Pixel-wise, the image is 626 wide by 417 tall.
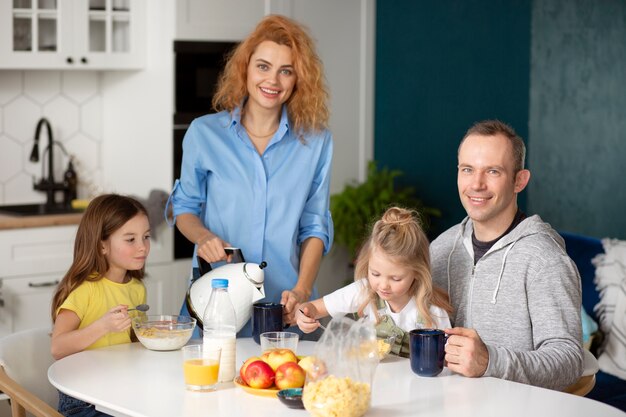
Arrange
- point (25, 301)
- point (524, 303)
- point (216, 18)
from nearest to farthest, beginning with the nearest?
point (524, 303) < point (25, 301) < point (216, 18)

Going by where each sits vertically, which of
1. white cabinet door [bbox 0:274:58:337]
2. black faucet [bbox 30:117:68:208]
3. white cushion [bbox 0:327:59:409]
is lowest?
white cabinet door [bbox 0:274:58:337]

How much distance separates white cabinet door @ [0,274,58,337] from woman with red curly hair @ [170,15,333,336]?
1502 mm

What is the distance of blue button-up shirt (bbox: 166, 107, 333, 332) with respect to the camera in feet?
10.2

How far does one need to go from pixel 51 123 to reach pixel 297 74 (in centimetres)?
239

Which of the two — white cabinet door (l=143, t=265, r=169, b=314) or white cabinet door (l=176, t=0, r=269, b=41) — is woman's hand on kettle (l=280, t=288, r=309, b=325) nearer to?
white cabinet door (l=143, t=265, r=169, b=314)

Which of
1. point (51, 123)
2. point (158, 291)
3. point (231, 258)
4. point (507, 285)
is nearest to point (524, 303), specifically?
point (507, 285)

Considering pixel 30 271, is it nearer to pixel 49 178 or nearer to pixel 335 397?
pixel 49 178

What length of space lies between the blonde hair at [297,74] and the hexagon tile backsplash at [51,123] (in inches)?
82.4

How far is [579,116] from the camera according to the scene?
5387 mm

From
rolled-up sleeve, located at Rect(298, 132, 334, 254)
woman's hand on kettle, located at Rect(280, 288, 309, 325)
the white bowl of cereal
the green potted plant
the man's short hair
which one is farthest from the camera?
the green potted plant

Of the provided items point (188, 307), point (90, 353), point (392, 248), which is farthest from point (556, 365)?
point (90, 353)

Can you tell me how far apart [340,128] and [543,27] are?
1239 mm

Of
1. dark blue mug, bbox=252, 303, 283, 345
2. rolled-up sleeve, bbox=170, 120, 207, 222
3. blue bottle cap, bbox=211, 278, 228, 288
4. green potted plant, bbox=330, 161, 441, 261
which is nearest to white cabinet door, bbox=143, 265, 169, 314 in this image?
green potted plant, bbox=330, 161, 441, 261

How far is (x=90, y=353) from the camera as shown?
107 inches
